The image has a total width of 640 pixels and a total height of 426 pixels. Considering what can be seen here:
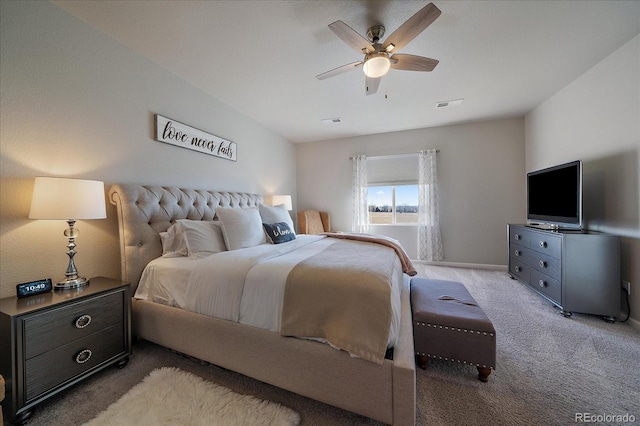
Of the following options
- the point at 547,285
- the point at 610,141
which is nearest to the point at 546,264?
the point at 547,285

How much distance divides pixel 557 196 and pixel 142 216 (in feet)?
14.4

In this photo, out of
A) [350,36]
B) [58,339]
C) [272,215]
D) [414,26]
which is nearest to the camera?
[58,339]

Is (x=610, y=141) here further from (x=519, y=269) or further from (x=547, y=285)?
(x=519, y=269)

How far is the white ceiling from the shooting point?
5.36 feet

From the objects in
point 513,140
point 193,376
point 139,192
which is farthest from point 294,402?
point 513,140

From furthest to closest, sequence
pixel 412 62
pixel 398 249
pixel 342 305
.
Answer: pixel 398 249
pixel 412 62
pixel 342 305

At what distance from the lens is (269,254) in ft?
5.83

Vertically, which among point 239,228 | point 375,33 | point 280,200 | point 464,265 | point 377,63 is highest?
point 375,33

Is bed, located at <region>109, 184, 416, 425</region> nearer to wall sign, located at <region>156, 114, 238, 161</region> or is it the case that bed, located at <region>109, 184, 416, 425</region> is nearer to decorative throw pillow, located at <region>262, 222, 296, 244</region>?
wall sign, located at <region>156, 114, 238, 161</region>

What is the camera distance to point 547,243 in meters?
2.46

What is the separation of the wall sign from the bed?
56 centimetres

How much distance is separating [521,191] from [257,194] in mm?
4419

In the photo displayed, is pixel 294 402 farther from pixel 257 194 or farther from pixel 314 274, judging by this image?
pixel 257 194

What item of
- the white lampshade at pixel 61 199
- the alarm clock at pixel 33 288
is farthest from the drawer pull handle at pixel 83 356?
the white lampshade at pixel 61 199
